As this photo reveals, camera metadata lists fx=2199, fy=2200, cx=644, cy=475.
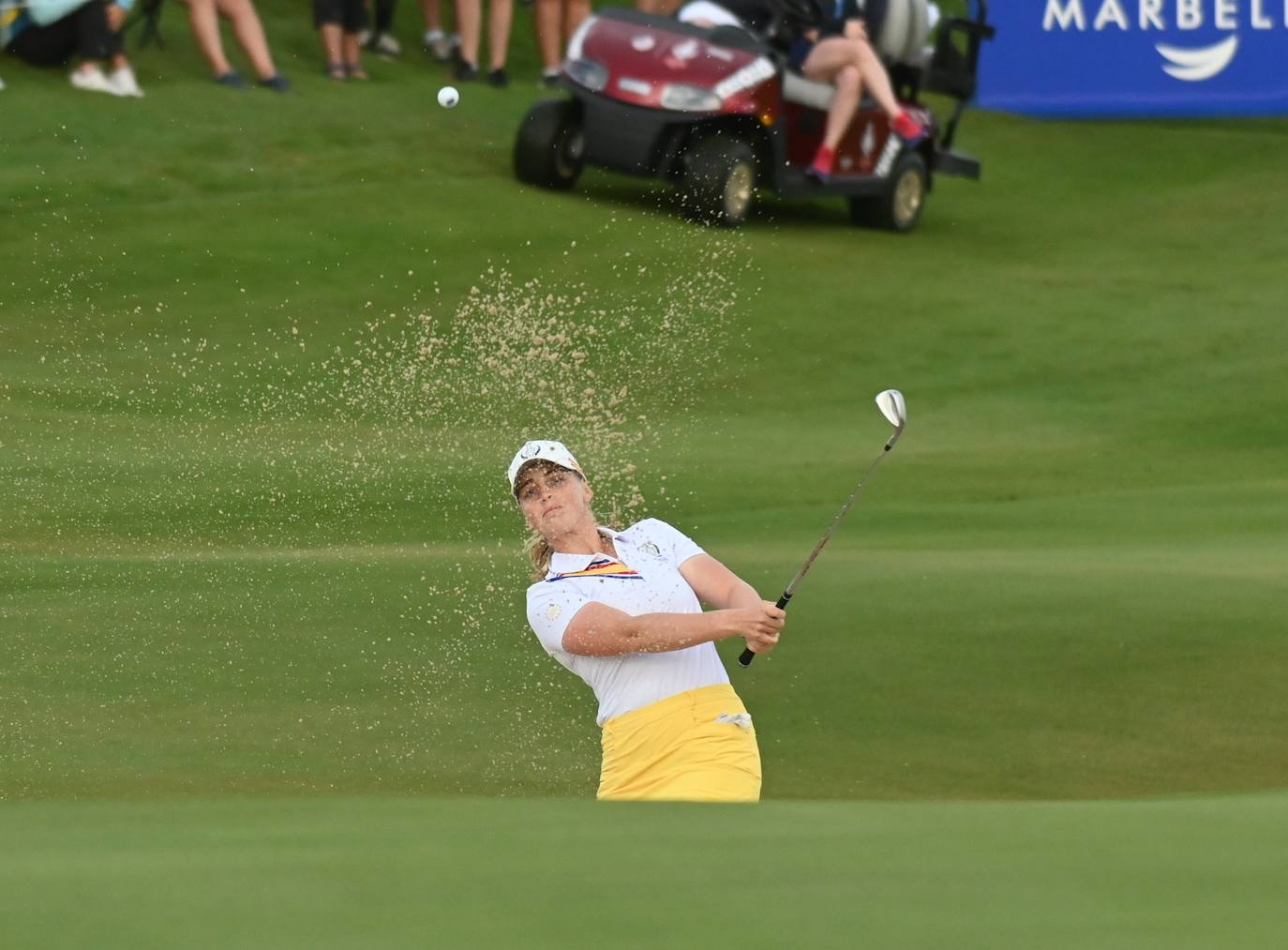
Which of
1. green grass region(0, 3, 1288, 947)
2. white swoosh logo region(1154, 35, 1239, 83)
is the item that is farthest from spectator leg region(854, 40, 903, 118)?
white swoosh logo region(1154, 35, 1239, 83)

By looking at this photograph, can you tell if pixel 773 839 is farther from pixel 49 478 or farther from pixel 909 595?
pixel 49 478

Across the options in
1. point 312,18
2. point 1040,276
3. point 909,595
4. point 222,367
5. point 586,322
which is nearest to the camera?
point 909,595

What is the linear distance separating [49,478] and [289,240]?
443 cm

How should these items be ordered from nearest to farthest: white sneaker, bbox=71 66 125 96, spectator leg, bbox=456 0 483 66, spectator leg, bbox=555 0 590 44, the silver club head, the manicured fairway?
1. the manicured fairway
2. the silver club head
3. white sneaker, bbox=71 66 125 96
4. spectator leg, bbox=456 0 483 66
5. spectator leg, bbox=555 0 590 44

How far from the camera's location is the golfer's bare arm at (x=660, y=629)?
184 inches

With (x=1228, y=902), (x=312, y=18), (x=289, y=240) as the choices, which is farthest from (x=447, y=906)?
(x=312, y=18)

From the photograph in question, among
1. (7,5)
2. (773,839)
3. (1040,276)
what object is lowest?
(1040,276)

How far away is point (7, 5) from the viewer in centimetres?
1538

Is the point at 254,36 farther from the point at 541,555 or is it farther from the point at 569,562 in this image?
the point at 569,562

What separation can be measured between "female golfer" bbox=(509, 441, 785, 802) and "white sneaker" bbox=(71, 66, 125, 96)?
11779 mm

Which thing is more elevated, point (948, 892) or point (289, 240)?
point (948, 892)

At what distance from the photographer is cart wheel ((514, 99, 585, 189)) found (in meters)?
15.4

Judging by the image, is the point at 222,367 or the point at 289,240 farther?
the point at 289,240

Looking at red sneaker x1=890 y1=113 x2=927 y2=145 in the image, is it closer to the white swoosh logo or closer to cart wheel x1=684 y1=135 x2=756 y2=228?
cart wheel x1=684 y1=135 x2=756 y2=228
